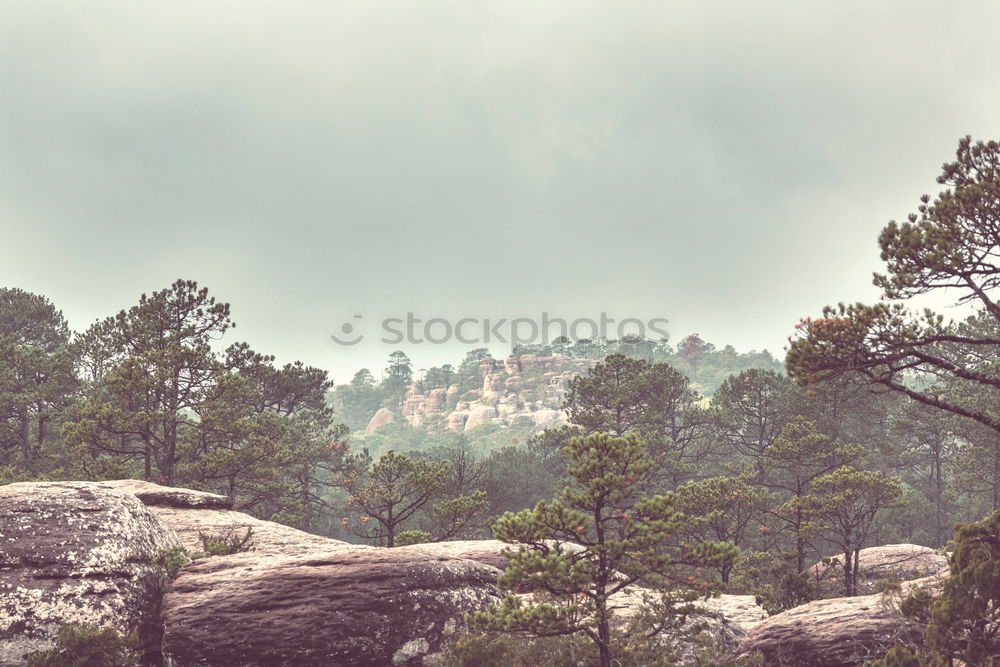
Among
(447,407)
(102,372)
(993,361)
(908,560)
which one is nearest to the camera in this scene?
(908,560)

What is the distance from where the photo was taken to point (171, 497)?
1631 centimetres

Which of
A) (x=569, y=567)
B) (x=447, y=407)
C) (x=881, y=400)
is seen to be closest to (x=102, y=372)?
(x=569, y=567)

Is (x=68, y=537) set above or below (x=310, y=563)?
above

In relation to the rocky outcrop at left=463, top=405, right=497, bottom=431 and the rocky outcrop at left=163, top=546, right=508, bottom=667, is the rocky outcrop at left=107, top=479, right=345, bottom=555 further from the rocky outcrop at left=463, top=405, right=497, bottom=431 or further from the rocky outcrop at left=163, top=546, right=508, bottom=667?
the rocky outcrop at left=463, top=405, right=497, bottom=431

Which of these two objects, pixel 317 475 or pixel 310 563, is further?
pixel 317 475

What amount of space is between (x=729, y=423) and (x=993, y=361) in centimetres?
1490

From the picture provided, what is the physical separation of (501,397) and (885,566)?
12915 cm

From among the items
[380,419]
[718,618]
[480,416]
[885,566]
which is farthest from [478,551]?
[380,419]

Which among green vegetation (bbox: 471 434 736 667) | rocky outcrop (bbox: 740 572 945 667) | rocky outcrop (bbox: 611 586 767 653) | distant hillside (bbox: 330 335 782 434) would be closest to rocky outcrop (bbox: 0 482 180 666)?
green vegetation (bbox: 471 434 736 667)

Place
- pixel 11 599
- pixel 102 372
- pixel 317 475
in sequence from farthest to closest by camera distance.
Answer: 1. pixel 317 475
2. pixel 102 372
3. pixel 11 599

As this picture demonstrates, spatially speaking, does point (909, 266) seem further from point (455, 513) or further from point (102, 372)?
point (102, 372)

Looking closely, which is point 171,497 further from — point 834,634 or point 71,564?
point 834,634

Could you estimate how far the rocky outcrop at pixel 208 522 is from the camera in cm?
1433

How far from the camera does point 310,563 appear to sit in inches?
436
